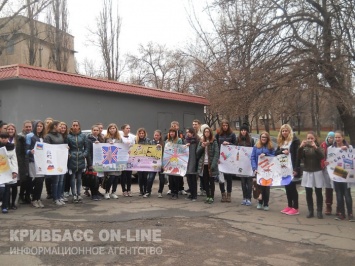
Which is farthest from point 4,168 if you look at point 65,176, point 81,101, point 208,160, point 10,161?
point 81,101

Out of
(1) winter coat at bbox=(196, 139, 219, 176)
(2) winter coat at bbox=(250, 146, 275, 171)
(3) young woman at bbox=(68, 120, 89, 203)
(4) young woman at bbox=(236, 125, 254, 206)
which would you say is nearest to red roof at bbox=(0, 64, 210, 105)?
(3) young woman at bbox=(68, 120, 89, 203)

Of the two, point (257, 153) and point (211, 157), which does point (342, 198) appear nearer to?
point (257, 153)

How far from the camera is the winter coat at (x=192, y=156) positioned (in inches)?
358

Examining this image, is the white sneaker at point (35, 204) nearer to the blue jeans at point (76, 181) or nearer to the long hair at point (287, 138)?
the blue jeans at point (76, 181)

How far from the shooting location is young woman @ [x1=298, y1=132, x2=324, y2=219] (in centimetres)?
746

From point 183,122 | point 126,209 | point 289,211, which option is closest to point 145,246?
point 126,209

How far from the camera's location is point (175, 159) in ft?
31.3

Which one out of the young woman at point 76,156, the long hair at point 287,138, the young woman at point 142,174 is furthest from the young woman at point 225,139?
the young woman at point 76,156

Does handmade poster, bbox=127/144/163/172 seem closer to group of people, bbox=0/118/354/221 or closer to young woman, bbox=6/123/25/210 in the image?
group of people, bbox=0/118/354/221

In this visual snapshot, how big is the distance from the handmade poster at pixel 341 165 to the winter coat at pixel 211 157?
259cm

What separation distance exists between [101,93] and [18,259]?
1370 centimetres

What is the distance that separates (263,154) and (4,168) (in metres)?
5.81

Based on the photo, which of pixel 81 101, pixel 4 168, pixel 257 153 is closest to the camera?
pixel 4 168

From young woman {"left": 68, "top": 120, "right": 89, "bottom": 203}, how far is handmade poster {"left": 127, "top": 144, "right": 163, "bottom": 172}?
1.42 metres
